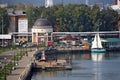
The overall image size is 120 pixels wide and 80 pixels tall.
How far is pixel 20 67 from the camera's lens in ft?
152

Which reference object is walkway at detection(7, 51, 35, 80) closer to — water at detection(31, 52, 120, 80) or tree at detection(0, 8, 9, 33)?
water at detection(31, 52, 120, 80)

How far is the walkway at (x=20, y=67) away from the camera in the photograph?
133ft

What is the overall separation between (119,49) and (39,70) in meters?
27.8

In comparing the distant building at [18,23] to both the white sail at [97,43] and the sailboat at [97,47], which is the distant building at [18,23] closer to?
the white sail at [97,43]

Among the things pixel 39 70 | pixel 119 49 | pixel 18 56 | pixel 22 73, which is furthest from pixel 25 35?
pixel 22 73

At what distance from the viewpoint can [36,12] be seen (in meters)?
91.0

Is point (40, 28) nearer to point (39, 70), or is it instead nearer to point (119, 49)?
point (119, 49)

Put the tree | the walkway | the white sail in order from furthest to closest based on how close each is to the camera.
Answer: the tree, the white sail, the walkway

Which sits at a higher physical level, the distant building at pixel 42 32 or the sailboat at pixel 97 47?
the distant building at pixel 42 32

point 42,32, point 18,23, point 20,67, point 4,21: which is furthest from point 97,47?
point 20,67

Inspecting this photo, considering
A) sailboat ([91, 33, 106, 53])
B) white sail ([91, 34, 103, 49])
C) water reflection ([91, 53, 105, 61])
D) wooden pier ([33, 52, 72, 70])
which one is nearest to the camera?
wooden pier ([33, 52, 72, 70])

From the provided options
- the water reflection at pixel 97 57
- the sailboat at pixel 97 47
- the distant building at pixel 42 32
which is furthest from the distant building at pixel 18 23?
the water reflection at pixel 97 57

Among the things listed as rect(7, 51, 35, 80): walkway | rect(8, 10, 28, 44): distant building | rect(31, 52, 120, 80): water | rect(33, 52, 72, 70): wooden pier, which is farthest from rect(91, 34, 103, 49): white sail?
rect(33, 52, 72, 70): wooden pier

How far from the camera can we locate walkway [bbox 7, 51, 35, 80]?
1596 inches
